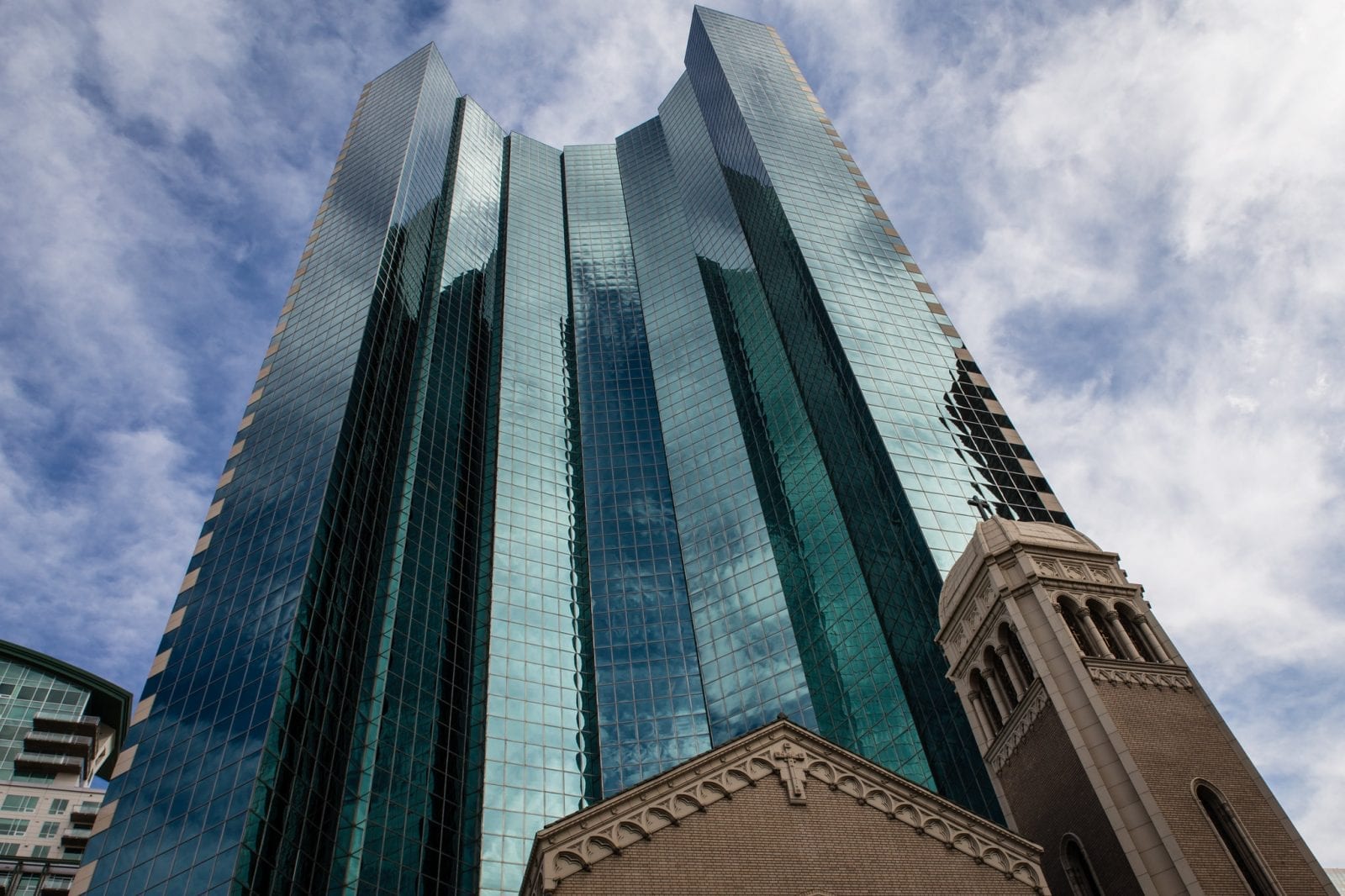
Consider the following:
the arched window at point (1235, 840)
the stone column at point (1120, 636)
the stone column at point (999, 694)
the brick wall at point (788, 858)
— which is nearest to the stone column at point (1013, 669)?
the stone column at point (999, 694)

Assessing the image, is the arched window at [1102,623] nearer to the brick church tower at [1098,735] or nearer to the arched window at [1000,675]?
the brick church tower at [1098,735]

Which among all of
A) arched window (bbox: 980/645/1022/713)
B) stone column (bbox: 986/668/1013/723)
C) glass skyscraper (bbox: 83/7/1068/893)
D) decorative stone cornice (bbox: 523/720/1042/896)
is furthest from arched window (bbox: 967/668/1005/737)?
glass skyscraper (bbox: 83/7/1068/893)

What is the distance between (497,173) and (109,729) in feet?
291

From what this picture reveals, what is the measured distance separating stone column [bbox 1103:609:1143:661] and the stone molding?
3146 mm

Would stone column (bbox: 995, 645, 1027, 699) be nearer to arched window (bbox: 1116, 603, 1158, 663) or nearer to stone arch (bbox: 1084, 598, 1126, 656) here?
stone arch (bbox: 1084, 598, 1126, 656)

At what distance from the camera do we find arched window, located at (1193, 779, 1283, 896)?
88.6ft

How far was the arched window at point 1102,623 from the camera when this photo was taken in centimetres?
3344

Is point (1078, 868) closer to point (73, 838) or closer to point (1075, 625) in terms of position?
point (1075, 625)

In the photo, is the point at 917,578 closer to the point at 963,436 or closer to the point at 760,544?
the point at 963,436

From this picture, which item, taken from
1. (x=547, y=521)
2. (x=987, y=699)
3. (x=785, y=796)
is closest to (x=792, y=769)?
(x=785, y=796)

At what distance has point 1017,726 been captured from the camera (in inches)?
1320

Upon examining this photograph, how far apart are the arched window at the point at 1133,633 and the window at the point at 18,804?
11451cm

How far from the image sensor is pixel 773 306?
105562 millimetres

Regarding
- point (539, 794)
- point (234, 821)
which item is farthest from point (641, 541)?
point (234, 821)
